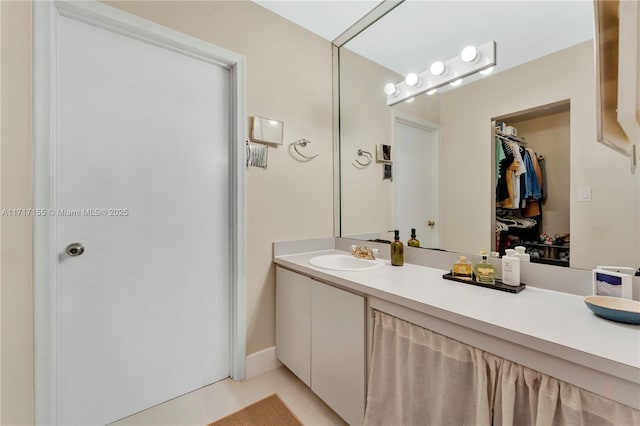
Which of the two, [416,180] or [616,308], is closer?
[616,308]

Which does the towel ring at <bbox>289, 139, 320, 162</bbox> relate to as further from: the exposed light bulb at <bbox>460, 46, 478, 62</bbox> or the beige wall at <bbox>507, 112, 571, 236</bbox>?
the beige wall at <bbox>507, 112, 571, 236</bbox>

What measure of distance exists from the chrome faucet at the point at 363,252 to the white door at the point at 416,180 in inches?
9.0

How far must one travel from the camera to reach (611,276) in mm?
915

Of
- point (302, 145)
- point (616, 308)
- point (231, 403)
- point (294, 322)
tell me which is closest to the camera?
point (616, 308)

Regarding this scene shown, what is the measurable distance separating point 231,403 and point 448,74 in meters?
2.28

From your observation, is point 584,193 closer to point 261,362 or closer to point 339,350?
point 339,350

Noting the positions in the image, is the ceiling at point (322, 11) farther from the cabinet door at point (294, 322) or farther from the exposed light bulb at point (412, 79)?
the cabinet door at point (294, 322)

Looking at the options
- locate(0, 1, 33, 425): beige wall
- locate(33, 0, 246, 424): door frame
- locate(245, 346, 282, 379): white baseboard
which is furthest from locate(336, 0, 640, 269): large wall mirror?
locate(0, 1, 33, 425): beige wall

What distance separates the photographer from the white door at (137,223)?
1286 mm

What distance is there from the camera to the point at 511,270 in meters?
1.12

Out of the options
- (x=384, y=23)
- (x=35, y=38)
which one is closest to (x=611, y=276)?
(x=384, y=23)

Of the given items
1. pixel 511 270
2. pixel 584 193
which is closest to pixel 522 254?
pixel 511 270

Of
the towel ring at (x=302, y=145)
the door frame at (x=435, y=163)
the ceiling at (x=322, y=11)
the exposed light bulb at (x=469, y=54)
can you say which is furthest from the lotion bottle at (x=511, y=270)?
the ceiling at (x=322, y=11)

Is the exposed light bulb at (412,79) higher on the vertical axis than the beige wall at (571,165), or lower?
higher
